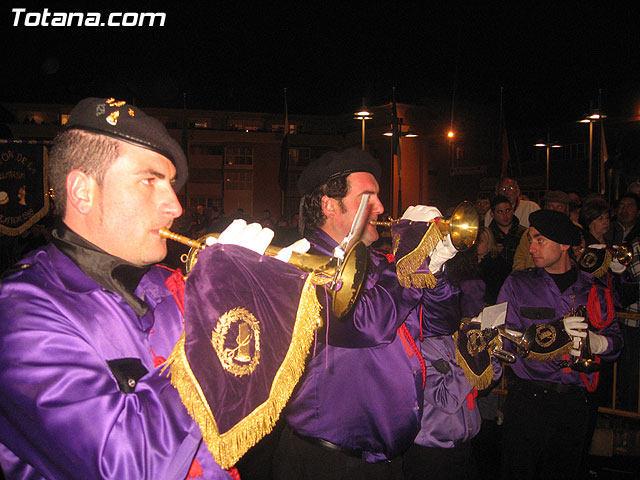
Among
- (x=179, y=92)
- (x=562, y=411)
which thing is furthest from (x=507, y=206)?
(x=179, y=92)

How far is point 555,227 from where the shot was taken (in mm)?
4316

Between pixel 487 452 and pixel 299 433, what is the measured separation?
12.8ft

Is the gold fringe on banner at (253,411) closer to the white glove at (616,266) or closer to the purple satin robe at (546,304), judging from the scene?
the purple satin robe at (546,304)

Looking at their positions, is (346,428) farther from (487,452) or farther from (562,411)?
(487,452)

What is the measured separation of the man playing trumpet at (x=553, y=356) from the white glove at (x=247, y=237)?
124 inches

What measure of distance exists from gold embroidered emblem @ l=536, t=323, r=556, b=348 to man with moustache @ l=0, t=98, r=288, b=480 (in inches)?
125

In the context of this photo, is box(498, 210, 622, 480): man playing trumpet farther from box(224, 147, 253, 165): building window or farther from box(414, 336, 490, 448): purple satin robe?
box(224, 147, 253, 165): building window

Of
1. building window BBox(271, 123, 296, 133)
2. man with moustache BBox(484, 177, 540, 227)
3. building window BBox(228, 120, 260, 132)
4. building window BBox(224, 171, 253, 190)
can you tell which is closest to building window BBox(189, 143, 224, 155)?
building window BBox(224, 171, 253, 190)

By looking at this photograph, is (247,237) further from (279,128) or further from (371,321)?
(279,128)

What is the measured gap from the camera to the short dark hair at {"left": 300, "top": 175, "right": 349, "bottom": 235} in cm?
317

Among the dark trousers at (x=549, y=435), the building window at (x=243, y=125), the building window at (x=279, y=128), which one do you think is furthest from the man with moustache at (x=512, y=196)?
the building window at (x=243, y=125)

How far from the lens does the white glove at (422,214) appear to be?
10.7 ft

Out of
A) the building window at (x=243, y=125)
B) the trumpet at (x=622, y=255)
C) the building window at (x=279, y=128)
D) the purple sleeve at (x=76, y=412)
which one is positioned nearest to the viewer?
the purple sleeve at (x=76, y=412)

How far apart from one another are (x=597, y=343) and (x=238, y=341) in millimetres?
3823
